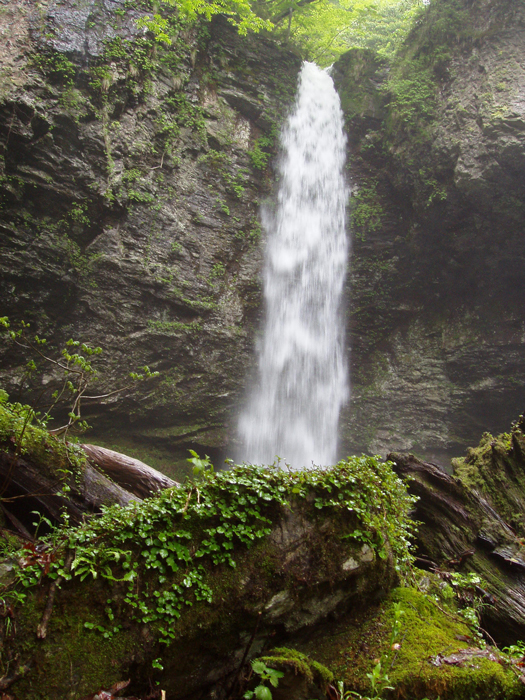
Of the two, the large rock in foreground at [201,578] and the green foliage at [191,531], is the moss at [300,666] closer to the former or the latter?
the large rock in foreground at [201,578]

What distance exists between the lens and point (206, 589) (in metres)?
2.25

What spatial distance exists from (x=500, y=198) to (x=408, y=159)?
272 cm

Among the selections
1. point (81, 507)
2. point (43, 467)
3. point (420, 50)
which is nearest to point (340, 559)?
point (81, 507)

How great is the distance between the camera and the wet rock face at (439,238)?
955 cm

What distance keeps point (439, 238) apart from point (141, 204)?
8.02 meters

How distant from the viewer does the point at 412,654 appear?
2.32 metres

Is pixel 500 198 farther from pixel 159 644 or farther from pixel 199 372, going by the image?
pixel 159 644

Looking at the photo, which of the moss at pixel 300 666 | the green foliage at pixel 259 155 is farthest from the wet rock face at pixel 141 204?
the moss at pixel 300 666

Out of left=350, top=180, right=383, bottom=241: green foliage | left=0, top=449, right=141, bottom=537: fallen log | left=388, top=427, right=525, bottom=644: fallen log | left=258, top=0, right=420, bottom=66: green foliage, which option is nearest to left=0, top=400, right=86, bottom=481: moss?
left=0, top=449, right=141, bottom=537: fallen log

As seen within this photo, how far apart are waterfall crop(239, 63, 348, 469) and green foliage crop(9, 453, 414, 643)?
7.86m

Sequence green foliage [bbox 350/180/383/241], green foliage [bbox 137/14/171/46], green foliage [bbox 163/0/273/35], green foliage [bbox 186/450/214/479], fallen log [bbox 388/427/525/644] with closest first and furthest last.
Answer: green foliage [bbox 186/450/214/479], fallen log [bbox 388/427/525/644], green foliage [bbox 137/14/171/46], green foliage [bbox 163/0/273/35], green foliage [bbox 350/180/383/241]

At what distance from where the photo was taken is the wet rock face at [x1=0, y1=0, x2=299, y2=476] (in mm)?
7910

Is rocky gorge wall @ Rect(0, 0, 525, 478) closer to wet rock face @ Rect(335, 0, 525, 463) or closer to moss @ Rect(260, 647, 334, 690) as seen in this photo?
wet rock face @ Rect(335, 0, 525, 463)

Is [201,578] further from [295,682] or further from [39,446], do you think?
[39,446]
